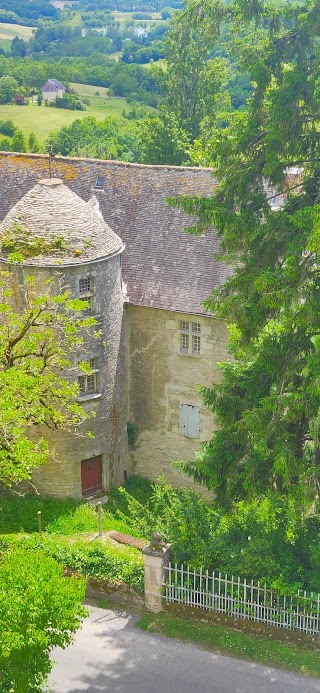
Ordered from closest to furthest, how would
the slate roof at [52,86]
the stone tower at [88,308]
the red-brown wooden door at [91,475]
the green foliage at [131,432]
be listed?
1. the stone tower at [88,308]
2. the red-brown wooden door at [91,475]
3. the green foliage at [131,432]
4. the slate roof at [52,86]

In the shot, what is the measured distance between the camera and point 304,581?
883 inches

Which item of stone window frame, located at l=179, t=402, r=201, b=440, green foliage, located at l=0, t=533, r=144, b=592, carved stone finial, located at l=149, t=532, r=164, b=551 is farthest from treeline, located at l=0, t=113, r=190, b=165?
carved stone finial, located at l=149, t=532, r=164, b=551

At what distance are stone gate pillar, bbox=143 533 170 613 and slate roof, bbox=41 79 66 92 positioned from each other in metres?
112

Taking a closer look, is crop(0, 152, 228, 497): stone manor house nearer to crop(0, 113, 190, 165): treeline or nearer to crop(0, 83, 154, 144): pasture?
crop(0, 113, 190, 165): treeline

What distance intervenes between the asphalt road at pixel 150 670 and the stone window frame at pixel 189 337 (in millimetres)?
11971

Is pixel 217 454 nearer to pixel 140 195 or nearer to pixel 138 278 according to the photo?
pixel 138 278

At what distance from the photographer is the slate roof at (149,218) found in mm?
33250

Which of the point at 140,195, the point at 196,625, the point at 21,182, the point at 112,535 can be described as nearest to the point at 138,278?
the point at 140,195

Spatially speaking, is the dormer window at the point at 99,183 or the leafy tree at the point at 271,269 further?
the dormer window at the point at 99,183

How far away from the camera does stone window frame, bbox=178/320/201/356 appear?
3325 cm

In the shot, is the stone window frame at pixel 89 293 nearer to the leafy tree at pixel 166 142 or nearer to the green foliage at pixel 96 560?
the green foliage at pixel 96 560

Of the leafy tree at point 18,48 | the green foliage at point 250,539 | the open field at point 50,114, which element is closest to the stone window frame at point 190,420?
the green foliage at point 250,539

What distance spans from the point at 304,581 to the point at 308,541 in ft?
3.38

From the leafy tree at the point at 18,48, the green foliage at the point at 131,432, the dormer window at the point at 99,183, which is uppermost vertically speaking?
the leafy tree at the point at 18,48
